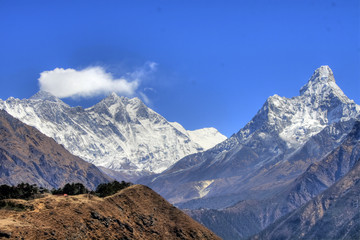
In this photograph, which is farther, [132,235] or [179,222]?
[179,222]

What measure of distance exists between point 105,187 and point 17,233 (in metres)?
55.8

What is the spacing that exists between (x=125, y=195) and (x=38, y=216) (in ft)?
115

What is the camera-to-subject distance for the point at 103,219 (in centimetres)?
11912

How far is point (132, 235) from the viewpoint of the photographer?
12356 centimetres

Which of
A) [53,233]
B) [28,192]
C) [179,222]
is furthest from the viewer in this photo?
[179,222]

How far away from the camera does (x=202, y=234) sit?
143125 mm

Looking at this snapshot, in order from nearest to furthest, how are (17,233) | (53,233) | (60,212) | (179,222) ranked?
(17,233)
(53,233)
(60,212)
(179,222)

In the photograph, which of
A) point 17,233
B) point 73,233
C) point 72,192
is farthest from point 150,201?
point 17,233

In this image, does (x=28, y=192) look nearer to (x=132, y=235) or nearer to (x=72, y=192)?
(x=72, y=192)

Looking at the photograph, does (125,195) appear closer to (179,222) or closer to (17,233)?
(179,222)

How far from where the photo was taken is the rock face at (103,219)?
333 ft

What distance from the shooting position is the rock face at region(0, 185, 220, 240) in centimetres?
10158

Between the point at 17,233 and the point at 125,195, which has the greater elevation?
the point at 125,195

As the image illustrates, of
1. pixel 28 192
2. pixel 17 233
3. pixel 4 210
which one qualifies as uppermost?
pixel 28 192
